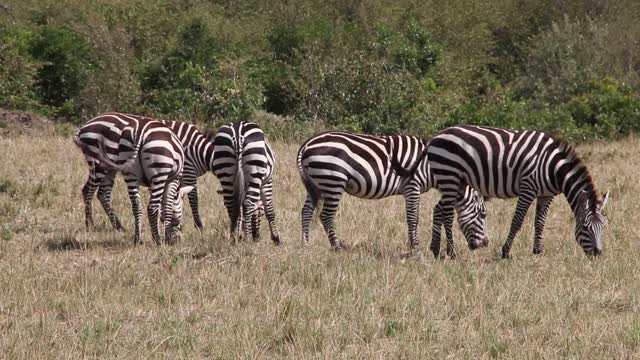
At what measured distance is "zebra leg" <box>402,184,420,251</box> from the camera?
1075 cm

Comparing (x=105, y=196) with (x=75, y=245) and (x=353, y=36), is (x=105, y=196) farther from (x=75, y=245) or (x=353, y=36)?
(x=353, y=36)

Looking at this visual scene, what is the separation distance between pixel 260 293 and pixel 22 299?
207 cm

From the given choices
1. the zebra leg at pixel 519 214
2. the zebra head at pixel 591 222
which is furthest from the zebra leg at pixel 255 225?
the zebra head at pixel 591 222

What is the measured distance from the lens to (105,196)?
1241 centimetres

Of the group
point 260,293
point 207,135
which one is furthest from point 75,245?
point 260,293

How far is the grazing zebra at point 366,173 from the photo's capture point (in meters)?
10.7

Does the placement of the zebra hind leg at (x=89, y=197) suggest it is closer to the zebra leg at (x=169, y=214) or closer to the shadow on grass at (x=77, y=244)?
the shadow on grass at (x=77, y=244)

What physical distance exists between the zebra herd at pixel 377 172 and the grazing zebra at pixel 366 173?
1cm

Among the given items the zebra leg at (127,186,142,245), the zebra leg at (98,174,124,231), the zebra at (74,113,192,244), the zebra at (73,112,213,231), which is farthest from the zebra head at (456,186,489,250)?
the zebra leg at (98,174,124,231)

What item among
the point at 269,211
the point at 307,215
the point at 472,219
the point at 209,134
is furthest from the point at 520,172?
the point at 209,134

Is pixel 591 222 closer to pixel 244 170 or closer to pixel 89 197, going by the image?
pixel 244 170

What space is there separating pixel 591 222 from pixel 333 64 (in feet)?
55.8

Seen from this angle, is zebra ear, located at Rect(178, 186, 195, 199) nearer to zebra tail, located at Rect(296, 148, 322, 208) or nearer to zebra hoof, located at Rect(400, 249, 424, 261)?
zebra tail, located at Rect(296, 148, 322, 208)

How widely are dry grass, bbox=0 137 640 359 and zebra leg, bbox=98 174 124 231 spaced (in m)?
0.23
